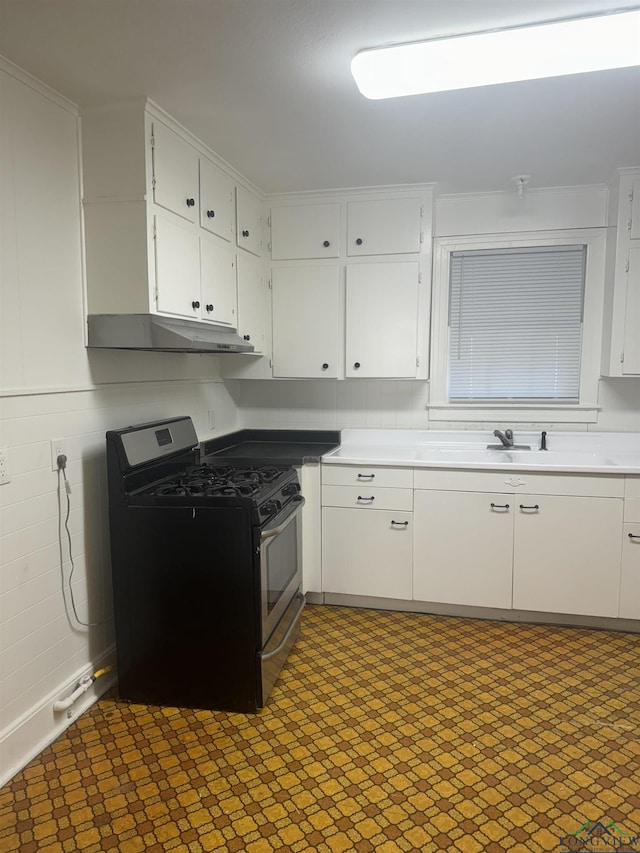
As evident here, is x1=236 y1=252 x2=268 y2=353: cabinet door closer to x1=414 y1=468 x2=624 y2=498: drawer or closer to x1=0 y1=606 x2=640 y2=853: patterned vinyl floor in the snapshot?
x1=414 y1=468 x2=624 y2=498: drawer

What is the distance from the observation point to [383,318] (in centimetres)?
350

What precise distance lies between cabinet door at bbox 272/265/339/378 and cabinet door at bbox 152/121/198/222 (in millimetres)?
1021

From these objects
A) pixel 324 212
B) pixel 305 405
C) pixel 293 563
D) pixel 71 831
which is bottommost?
pixel 71 831

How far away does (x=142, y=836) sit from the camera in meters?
1.76

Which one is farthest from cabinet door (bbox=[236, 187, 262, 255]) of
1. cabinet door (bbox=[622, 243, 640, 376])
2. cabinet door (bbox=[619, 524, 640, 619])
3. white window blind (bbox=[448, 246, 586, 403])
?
cabinet door (bbox=[619, 524, 640, 619])

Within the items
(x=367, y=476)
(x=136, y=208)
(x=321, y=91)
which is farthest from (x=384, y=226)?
(x=136, y=208)

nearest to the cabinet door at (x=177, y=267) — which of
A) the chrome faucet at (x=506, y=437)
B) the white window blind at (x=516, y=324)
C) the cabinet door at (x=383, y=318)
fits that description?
the cabinet door at (x=383, y=318)

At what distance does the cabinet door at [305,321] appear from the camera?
11.7ft

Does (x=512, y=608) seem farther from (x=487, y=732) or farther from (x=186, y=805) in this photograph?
(x=186, y=805)

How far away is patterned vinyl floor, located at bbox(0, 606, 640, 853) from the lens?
5.78 feet

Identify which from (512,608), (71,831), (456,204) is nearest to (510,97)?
(456,204)

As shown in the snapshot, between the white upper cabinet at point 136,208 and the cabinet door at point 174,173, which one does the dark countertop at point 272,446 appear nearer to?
the white upper cabinet at point 136,208

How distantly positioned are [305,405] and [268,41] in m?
2.41

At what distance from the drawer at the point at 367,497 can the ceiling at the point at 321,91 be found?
1.81 meters
